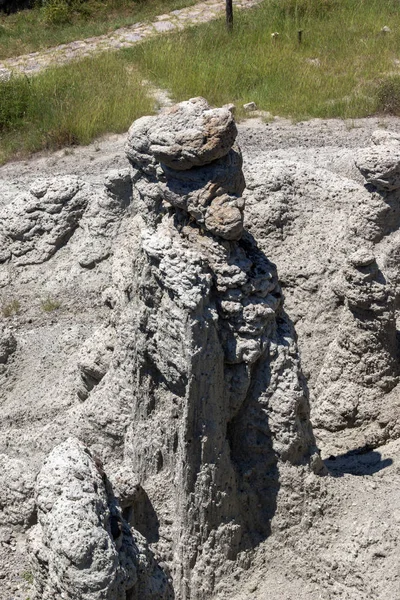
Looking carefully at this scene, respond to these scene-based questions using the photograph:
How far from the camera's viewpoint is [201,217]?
6.08 m

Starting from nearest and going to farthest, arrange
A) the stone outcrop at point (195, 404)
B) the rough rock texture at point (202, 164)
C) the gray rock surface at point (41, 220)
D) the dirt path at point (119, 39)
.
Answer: the stone outcrop at point (195, 404)
the rough rock texture at point (202, 164)
the gray rock surface at point (41, 220)
the dirt path at point (119, 39)

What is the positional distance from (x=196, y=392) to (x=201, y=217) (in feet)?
3.55

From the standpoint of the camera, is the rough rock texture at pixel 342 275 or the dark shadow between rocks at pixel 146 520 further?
the rough rock texture at pixel 342 275

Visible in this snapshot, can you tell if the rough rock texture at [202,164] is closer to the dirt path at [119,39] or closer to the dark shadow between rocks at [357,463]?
the dark shadow between rocks at [357,463]

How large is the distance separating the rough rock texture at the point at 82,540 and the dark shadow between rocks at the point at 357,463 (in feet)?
6.55

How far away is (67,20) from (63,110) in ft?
33.4

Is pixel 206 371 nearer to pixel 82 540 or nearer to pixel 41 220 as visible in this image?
pixel 82 540

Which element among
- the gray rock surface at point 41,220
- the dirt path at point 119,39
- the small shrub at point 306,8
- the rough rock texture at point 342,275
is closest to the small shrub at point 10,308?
the gray rock surface at point 41,220

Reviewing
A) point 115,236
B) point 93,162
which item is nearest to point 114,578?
point 115,236

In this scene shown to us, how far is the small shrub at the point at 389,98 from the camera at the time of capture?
16.9 meters

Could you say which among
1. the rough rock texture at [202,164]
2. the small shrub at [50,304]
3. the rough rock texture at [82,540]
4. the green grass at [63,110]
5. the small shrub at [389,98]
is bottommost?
the small shrub at [389,98]

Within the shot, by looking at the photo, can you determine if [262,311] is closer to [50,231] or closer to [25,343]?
[25,343]

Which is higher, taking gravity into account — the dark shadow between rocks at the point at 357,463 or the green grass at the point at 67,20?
the dark shadow between rocks at the point at 357,463

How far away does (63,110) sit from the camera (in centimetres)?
1722
